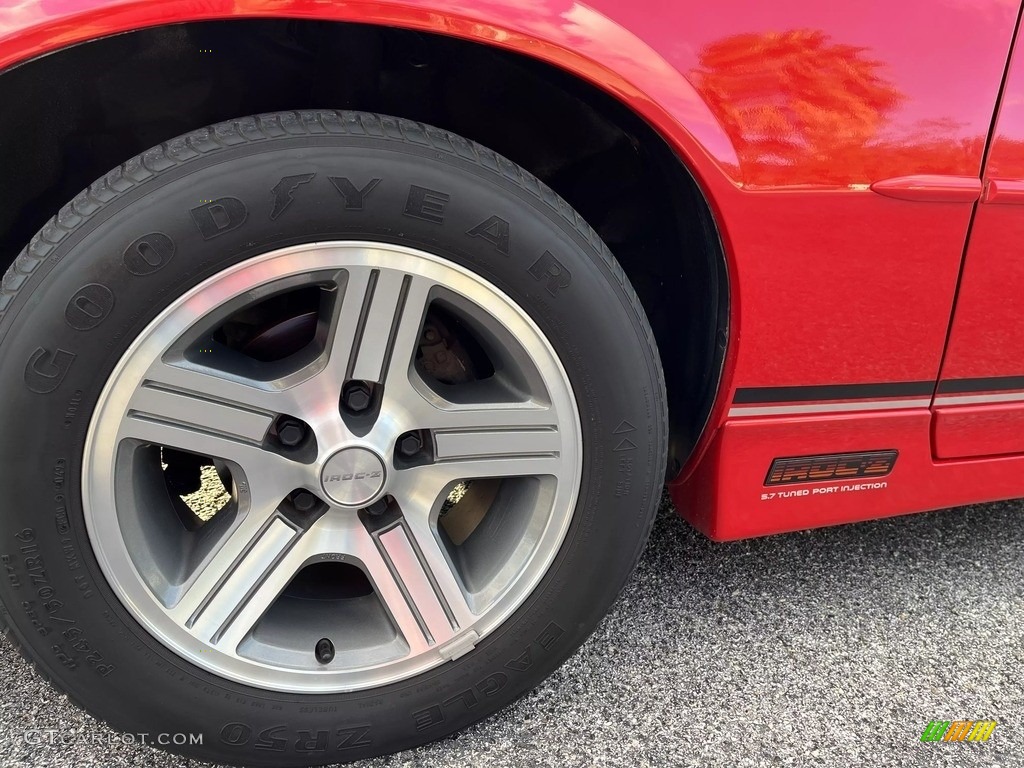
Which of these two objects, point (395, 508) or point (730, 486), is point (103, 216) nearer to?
point (395, 508)

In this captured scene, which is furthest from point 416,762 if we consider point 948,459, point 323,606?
point 948,459

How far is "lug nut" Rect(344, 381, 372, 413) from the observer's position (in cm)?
117

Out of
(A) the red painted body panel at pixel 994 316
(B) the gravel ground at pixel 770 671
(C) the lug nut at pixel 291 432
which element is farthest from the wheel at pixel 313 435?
(A) the red painted body panel at pixel 994 316

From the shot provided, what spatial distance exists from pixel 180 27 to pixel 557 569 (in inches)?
38.7

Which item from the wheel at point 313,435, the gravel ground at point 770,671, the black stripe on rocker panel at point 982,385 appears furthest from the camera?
the black stripe on rocker panel at point 982,385

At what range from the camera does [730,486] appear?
1.37 meters

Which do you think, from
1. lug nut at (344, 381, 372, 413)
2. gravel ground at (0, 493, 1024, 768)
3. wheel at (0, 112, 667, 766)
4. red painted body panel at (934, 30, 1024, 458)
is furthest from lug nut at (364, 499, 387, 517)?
red painted body panel at (934, 30, 1024, 458)

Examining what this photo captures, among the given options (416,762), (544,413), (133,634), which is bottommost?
(416,762)

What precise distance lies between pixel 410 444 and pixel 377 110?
0.57m

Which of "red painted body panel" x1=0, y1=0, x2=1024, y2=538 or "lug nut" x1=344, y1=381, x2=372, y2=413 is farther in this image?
"lug nut" x1=344, y1=381, x2=372, y2=413

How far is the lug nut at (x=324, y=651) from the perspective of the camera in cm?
124

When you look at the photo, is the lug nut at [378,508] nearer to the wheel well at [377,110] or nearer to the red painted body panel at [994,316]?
the wheel well at [377,110]

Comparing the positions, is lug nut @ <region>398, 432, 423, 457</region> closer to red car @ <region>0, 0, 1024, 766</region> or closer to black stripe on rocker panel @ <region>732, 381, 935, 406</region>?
red car @ <region>0, 0, 1024, 766</region>

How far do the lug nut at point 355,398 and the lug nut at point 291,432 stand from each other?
75 mm
